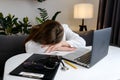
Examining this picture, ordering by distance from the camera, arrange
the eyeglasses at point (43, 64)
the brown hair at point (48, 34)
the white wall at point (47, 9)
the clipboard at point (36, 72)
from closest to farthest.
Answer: the clipboard at point (36, 72) → the eyeglasses at point (43, 64) → the brown hair at point (48, 34) → the white wall at point (47, 9)

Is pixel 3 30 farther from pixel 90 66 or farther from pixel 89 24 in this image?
pixel 90 66

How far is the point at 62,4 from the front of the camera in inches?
145

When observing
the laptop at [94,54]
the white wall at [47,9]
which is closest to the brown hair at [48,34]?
the laptop at [94,54]

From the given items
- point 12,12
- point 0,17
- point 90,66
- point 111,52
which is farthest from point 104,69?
point 12,12

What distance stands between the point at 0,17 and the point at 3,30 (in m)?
0.27

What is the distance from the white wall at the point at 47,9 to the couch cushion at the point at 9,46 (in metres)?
1.59

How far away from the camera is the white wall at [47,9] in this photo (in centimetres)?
356

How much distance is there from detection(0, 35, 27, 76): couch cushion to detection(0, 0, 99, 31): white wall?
1589mm

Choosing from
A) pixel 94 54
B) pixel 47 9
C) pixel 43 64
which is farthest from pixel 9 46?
pixel 47 9

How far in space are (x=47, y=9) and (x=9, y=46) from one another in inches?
70.9

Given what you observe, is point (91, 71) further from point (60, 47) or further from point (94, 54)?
point (60, 47)

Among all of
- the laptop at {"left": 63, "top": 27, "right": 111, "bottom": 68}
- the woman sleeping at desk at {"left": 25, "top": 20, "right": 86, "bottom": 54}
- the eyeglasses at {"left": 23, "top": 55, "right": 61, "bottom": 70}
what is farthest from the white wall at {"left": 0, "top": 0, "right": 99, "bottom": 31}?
the eyeglasses at {"left": 23, "top": 55, "right": 61, "bottom": 70}

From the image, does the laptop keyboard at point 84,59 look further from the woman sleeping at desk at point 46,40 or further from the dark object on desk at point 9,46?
the dark object on desk at point 9,46

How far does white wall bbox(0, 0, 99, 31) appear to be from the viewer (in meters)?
3.56
